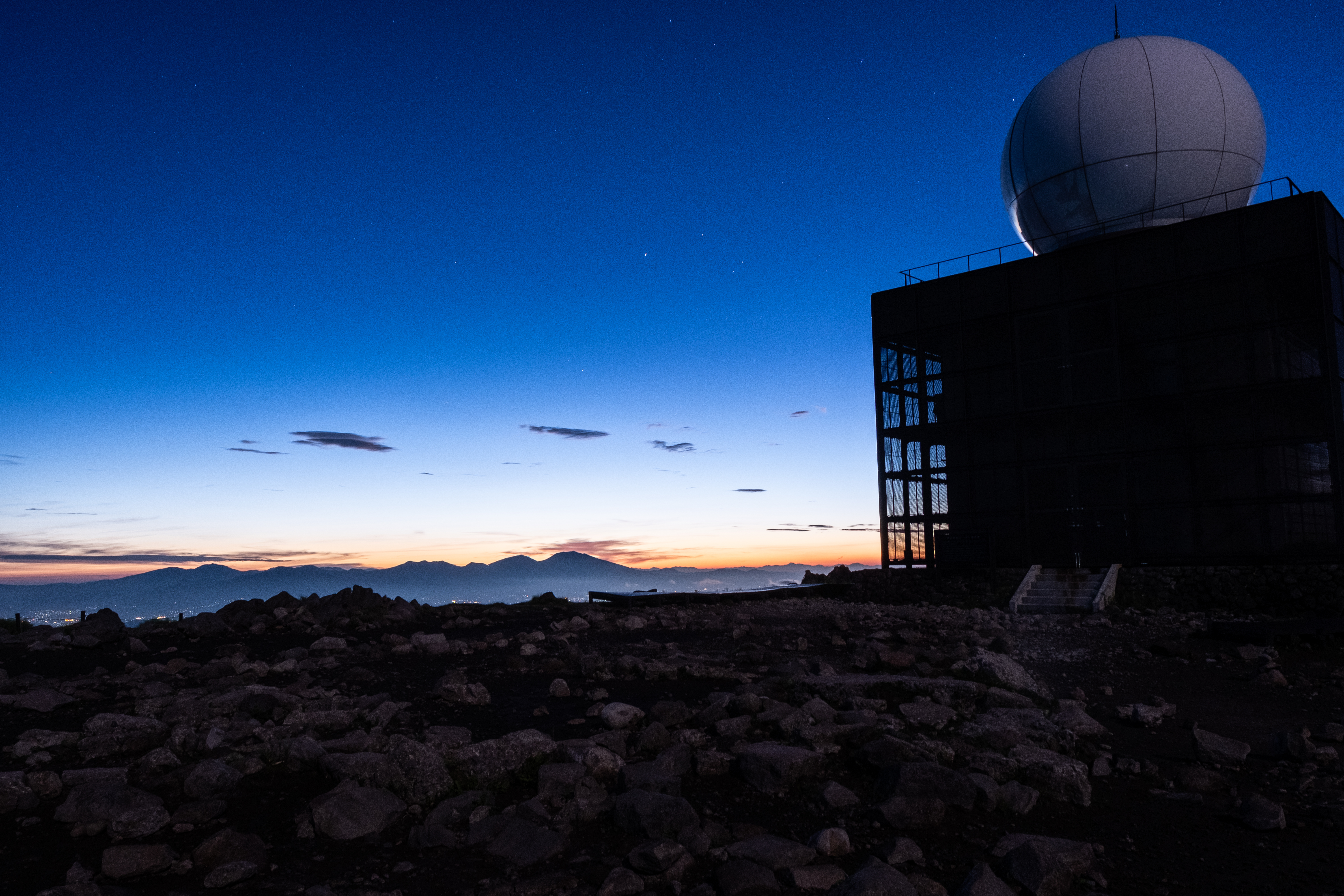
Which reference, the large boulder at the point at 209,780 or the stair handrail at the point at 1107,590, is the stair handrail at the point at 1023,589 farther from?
the large boulder at the point at 209,780

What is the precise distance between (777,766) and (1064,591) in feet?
59.9

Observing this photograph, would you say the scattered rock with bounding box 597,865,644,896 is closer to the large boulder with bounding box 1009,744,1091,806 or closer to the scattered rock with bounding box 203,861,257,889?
the scattered rock with bounding box 203,861,257,889

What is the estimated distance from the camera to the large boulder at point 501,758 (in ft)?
16.3

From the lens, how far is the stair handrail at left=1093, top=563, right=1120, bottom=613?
61.2 ft

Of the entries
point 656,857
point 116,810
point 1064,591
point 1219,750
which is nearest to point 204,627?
point 116,810

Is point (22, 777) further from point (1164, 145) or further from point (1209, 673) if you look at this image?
point (1164, 145)

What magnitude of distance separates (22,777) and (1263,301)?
24823 millimetres

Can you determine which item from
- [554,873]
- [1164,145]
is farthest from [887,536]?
[554,873]

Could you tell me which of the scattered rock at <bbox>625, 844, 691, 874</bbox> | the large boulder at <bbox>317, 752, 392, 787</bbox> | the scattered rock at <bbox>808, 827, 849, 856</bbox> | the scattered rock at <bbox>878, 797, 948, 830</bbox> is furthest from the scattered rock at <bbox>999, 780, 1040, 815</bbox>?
the large boulder at <bbox>317, 752, 392, 787</bbox>

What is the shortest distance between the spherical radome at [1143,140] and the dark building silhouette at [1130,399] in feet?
6.34

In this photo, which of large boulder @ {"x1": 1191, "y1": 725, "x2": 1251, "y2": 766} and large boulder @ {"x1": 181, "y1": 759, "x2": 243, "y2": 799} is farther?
large boulder @ {"x1": 1191, "y1": 725, "x2": 1251, "y2": 766}

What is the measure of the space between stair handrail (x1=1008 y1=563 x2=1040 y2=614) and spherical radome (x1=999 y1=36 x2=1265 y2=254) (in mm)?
10367

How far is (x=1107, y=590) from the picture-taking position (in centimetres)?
1953

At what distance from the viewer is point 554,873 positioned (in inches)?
150
